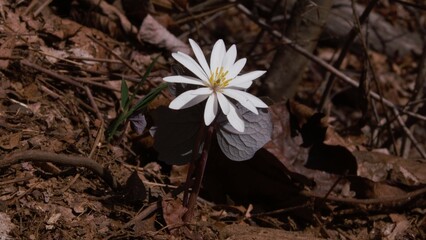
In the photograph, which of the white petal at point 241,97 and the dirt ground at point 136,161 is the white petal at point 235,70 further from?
the dirt ground at point 136,161

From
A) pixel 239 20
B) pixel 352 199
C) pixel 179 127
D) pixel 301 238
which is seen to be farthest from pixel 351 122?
pixel 179 127

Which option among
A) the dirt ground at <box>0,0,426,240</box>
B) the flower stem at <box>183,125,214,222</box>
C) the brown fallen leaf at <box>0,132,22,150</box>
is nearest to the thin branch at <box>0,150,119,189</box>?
the dirt ground at <box>0,0,426,240</box>

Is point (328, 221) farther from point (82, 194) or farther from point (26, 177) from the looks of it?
point (26, 177)

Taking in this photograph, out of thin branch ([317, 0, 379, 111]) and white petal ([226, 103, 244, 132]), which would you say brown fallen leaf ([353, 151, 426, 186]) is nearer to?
thin branch ([317, 0, 379, 111])

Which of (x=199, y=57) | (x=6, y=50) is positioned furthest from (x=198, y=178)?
(x=6, y=50)

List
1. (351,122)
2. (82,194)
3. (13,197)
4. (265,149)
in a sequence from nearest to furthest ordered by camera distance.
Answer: (13,197) → (82,194) → (265,149) → (351,122)

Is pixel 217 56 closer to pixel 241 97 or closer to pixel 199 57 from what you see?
pixel 199 57

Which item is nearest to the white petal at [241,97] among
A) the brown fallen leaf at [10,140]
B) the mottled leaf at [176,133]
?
the mottled leaf at [176,133]
